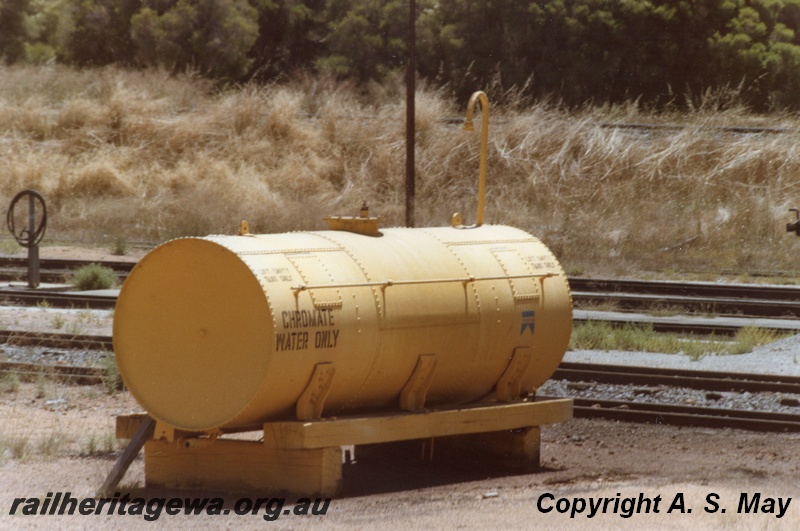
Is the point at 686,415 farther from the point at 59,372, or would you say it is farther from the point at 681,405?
the point at 59,372

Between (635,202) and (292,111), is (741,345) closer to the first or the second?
(635,202)

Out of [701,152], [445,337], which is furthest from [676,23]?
[445,337]

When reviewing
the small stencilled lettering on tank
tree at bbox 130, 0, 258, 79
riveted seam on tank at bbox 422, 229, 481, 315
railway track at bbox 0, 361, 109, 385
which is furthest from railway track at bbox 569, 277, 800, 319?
tree at bbox 130, 0, 258, 79

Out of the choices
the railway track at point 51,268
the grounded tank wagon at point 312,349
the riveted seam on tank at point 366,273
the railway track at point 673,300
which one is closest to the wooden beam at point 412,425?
the grounded tank wagon at point 312,349

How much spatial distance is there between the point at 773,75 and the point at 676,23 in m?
3.61

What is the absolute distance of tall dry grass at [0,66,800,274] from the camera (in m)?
26.7

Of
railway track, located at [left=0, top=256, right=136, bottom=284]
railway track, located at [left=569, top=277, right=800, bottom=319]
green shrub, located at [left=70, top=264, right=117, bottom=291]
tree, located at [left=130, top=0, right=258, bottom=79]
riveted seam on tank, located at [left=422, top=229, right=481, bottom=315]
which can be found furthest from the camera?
tree, located at [left=130, top=0, right=258, bottom=79]

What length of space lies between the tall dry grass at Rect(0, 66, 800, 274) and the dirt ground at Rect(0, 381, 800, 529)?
489 inches

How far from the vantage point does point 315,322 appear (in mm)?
7965

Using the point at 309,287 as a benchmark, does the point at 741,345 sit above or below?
below

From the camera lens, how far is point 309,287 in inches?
316

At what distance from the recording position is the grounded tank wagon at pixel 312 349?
26.0ft

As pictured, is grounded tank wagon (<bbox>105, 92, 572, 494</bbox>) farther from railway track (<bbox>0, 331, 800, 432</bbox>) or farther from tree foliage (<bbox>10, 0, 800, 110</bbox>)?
tree foliage (<bbox>10, 0, 800, 110</bbox>)

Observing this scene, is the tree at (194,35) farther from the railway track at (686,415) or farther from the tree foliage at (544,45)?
the railway track at (686,415)
